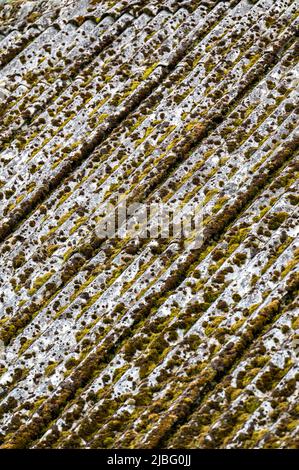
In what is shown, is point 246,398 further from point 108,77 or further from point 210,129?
point 108,77

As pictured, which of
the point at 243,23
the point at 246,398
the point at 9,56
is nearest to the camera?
the point at 246,398

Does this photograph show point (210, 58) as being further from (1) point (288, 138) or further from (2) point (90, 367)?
(2) point (90, 367)

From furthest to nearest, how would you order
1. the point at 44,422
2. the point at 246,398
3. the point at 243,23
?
the point at 243,23
the point at 44,422
the point at 246,398

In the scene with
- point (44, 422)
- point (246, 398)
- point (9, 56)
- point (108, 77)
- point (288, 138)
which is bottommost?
point (44, 422)

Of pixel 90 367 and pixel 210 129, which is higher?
pixel 210 129

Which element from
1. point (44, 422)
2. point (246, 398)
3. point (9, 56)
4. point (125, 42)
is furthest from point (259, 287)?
point (9, 56)

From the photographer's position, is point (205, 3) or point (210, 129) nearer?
point (210, 129)
